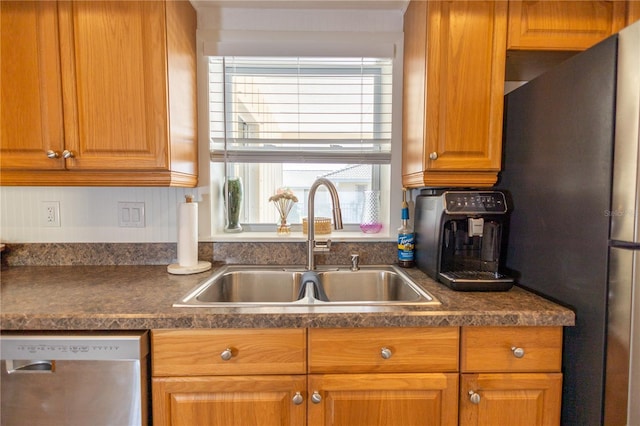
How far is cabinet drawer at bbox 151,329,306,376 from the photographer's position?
2.95 ft

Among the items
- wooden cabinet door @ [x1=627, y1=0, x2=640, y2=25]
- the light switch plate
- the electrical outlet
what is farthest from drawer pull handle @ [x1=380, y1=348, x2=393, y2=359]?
the electrical outlet

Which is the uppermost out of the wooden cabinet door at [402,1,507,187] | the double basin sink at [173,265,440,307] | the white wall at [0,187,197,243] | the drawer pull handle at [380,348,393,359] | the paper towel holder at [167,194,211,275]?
the wooden cabinet door at [402,1,507,187]

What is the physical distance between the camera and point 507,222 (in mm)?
1181

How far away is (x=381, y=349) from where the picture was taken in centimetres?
91

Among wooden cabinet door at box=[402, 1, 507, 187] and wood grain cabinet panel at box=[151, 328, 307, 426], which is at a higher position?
wooden cabinet door at box=[402, 1, 507, 187]

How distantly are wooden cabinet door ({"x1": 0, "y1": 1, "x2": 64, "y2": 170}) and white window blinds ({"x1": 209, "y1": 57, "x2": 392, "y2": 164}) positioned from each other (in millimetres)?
665

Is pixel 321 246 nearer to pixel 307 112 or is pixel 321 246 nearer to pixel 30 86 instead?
pixel 307 112

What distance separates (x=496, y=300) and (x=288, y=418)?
74cm

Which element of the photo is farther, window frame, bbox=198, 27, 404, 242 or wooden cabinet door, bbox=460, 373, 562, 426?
window frame, bbox=198, 27, 404, 242

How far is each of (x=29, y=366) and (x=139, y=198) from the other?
0.78 metres

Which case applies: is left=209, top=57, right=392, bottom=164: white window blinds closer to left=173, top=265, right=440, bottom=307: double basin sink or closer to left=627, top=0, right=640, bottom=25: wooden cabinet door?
left=173, top=265, right=440, bottom=307: double basin sink

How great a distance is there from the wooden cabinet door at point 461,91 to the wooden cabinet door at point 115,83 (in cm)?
98

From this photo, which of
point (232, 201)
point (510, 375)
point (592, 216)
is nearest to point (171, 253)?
point (232, 201)

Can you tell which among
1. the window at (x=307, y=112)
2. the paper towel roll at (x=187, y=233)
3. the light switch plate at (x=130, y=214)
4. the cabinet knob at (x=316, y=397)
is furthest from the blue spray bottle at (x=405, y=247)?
the light switch plate at (x=130, y=214)
